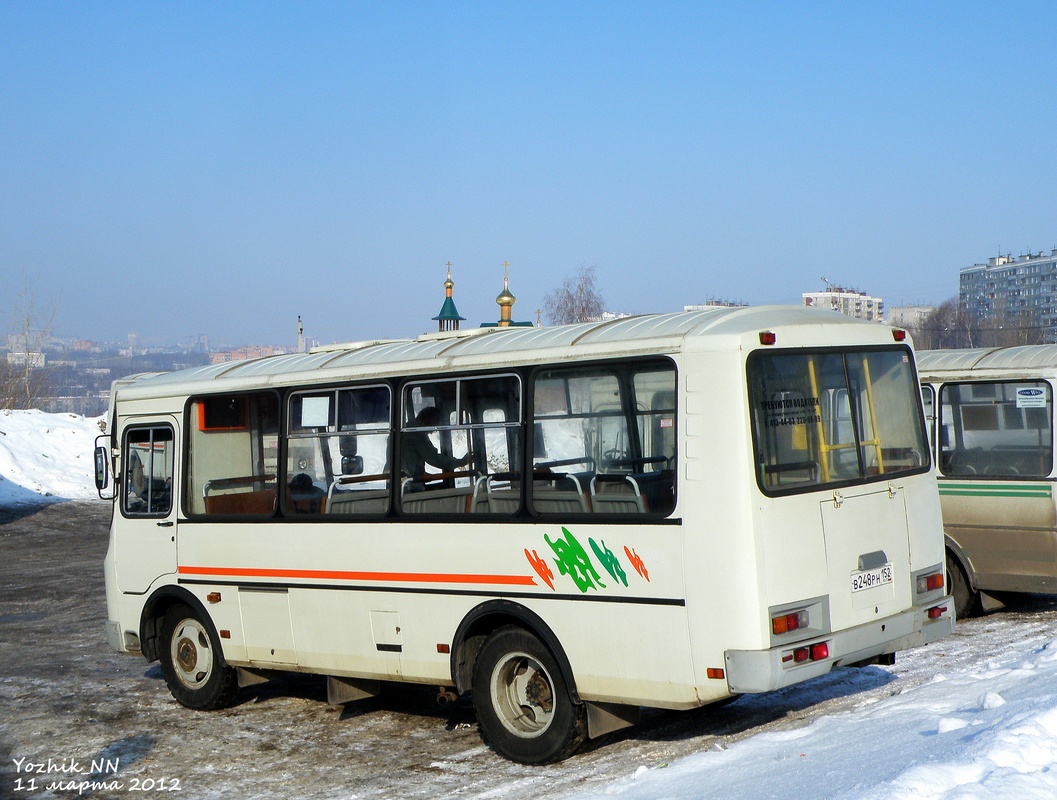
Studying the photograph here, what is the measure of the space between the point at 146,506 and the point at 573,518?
184 inches

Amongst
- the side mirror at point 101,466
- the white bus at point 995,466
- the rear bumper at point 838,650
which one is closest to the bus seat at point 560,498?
the rear bumper at point 838,650

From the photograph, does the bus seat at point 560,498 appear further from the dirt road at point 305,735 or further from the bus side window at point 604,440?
the dirt road at point 305,735

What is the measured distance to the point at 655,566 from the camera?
6812mm

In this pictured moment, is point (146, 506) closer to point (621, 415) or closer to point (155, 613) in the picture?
point (155, 613)

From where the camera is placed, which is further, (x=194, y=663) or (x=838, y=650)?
(x=194, y=663)

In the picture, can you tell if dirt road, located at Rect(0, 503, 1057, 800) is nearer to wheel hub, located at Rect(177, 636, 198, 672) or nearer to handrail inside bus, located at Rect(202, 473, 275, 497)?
wheel hub, located at Rect(177, 636, 198, 672)

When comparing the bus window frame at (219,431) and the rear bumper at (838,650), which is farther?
the bus window frame at (219,431)

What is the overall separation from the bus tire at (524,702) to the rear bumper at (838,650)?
1.27 metres

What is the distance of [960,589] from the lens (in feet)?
39.2

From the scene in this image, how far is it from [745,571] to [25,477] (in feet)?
101

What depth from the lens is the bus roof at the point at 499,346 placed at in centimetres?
704

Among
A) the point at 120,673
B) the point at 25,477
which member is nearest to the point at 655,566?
the point at 120,673

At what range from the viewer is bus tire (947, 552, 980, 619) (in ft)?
39.1

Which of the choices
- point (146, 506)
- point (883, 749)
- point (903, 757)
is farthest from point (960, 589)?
point (146, 506)
